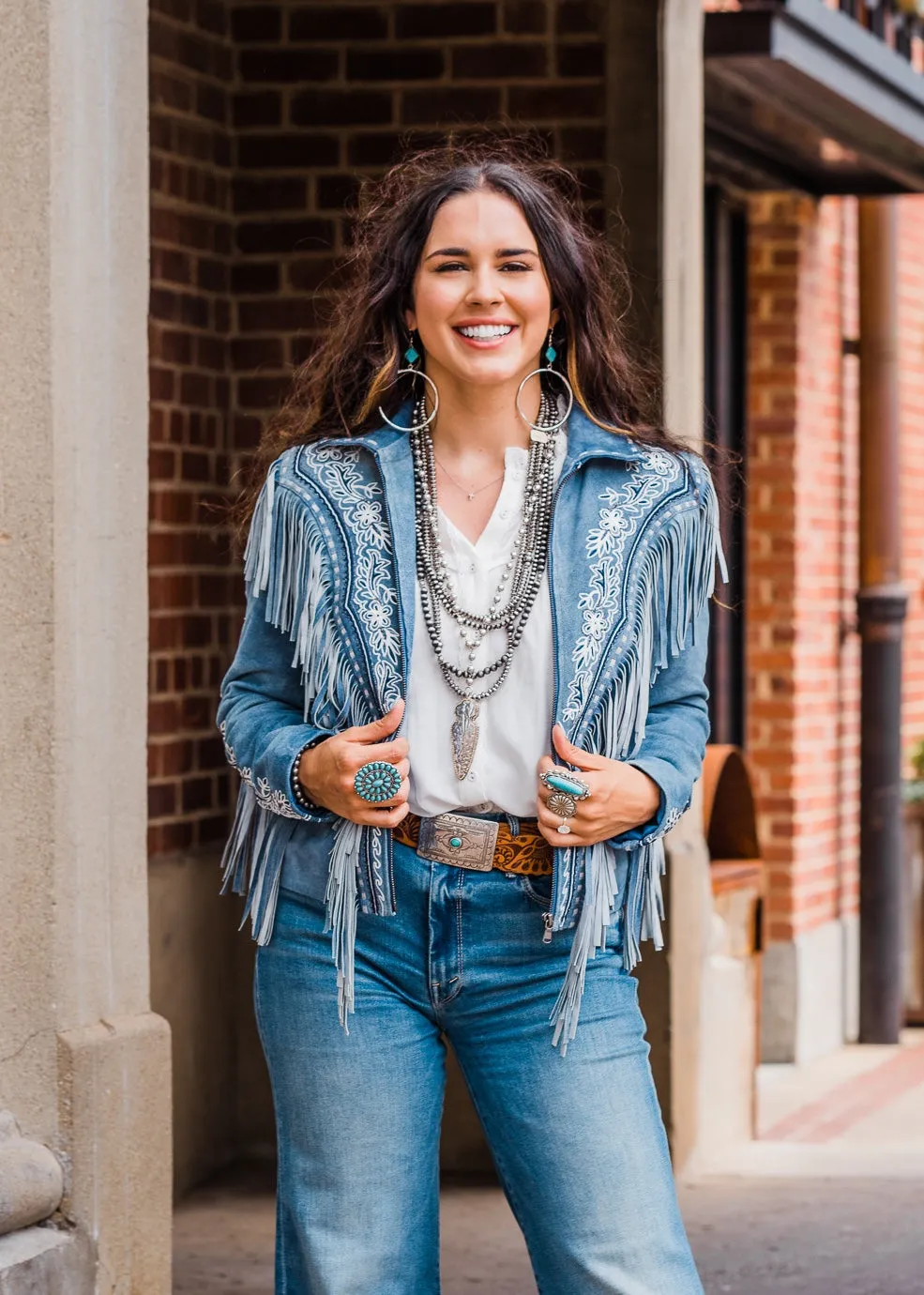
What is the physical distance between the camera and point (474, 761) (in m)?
2.78

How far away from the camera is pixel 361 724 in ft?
9.27

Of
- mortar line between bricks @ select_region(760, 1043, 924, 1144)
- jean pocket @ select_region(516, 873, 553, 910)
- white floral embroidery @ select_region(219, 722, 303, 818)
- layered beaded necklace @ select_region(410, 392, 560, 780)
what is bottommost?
mortar line between bricks @ select_region(760, 1043, 924, 1144)

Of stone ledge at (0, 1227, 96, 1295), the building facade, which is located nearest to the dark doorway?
the building facade

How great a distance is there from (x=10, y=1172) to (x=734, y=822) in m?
3.70

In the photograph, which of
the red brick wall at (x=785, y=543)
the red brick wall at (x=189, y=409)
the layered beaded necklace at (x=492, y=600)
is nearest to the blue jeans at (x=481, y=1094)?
the layered beaded necklace at (x=492, y=600)

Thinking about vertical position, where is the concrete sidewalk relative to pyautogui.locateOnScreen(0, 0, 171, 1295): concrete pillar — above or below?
below

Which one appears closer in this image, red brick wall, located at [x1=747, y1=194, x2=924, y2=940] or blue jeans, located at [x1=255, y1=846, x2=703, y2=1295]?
blue jeans, located at [x1=255, y1=846, x2=703, y2=1295]

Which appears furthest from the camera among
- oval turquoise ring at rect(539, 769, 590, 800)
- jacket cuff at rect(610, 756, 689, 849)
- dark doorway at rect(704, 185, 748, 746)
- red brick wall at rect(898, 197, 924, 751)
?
red brick wall at rect(898, 197, 924, 751)

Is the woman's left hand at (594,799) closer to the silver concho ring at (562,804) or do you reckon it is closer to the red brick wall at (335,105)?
the silver concho ring at (562,804)

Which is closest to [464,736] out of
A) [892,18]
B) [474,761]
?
[474,761]

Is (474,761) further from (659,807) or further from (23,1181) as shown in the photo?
(23,1181)

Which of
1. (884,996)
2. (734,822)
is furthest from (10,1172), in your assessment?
(884,996)

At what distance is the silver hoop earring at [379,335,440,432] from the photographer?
296 centimetres

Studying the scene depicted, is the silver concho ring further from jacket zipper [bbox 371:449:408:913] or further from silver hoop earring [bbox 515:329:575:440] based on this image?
silver hoop earring [bbox 515:329:575:440]
